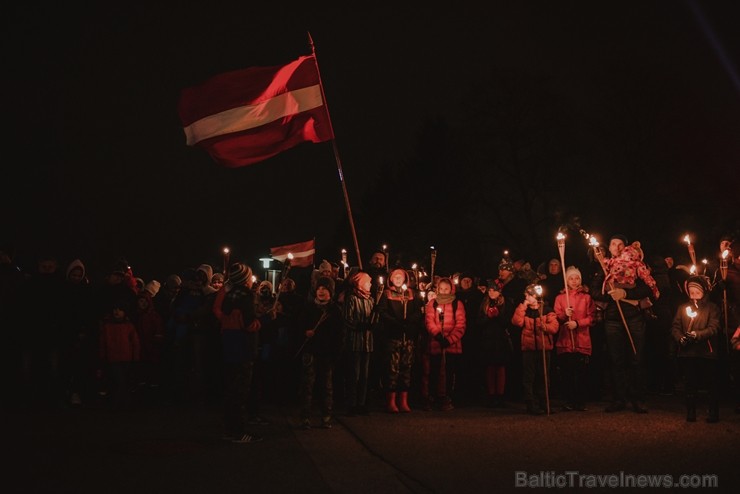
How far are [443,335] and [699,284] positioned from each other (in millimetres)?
4087

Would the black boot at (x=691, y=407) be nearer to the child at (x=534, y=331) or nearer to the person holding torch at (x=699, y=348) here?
the person holding torch at (x=699, y=348)

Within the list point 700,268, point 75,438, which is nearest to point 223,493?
point 75,438

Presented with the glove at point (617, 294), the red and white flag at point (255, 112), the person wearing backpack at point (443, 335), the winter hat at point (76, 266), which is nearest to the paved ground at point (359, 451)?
the person wearing backpack at point (443, 335)

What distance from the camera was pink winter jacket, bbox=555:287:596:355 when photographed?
12.8 metres

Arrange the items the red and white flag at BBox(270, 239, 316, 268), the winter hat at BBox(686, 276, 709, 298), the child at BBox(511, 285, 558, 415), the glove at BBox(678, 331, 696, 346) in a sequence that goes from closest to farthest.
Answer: the glove at BBox(678, 331, 696, 346) → the winter hat at BBox(686, 276, 709, 298) → the child at BBox(511, 285, 558, 415) → the red and white flag at BBox(270, 239, 316, 268)

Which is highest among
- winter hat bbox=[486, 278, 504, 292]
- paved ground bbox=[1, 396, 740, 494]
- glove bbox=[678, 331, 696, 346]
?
winter hat bbox=[486, 278, 504, 292]

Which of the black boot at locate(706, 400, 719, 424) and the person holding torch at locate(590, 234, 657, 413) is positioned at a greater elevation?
the person holding torch at locate(590, 234, 657, 413)

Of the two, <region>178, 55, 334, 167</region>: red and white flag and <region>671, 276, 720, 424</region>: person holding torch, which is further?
<region>178, 55, 334, 167</region>: red and white flag

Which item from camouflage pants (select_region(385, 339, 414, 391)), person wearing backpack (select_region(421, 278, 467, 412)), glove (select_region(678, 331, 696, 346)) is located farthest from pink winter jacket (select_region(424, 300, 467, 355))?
glove (select_region(678, 331, 696, 346))

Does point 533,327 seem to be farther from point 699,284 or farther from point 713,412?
point 713,412

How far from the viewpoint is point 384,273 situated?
45.9 ft

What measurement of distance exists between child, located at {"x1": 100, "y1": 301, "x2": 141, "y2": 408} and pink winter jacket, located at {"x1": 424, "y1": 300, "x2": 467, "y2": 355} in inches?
193

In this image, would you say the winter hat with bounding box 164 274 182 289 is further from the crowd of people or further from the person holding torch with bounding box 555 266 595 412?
the person holding torch with bounding box 555 266 595 412

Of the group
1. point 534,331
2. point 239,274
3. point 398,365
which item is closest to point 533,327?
point 534,331
